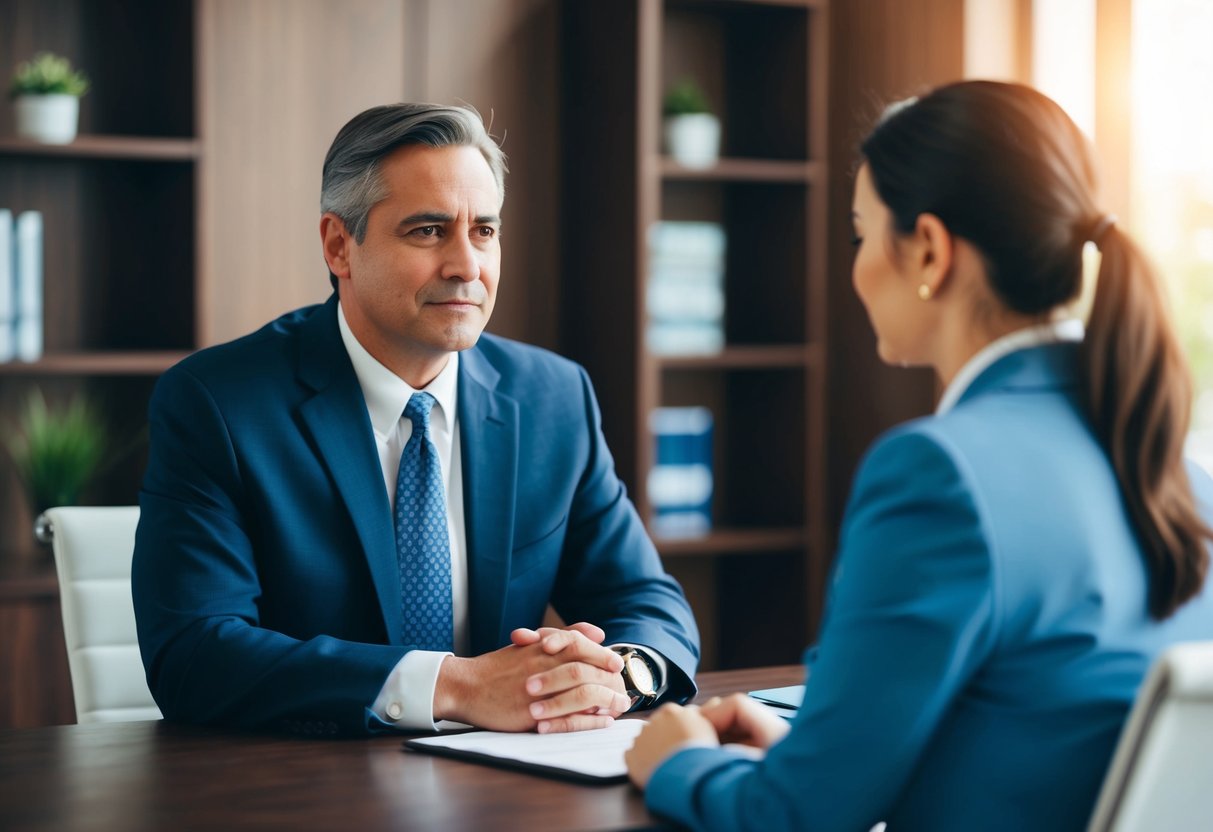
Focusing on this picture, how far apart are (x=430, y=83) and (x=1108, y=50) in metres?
1.72

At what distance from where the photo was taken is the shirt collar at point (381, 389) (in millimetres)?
2172

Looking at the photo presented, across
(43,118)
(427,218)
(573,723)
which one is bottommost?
(573,723)

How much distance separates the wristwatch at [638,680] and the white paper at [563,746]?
0.33 ft

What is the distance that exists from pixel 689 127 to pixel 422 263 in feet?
5.92

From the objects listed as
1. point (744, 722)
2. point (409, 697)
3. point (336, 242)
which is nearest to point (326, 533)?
point (409, 697)

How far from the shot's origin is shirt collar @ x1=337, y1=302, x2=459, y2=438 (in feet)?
7.13

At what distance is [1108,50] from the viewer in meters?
3.52

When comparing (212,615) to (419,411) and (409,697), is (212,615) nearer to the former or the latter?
(409,697)

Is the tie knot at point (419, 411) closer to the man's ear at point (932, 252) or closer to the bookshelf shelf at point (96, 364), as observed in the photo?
the man's ear at point (932, 252)

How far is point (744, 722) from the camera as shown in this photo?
1525 millimetres

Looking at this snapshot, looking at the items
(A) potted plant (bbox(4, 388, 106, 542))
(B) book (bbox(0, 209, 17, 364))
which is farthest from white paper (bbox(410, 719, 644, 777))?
(B) book (bbox(0, 209, 17, 364))

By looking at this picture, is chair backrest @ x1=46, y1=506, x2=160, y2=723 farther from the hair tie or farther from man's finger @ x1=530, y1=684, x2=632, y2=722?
the hair tie

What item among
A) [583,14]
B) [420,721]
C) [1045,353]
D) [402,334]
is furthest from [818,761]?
[583,14]

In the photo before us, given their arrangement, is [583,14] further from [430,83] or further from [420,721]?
[420,721]
